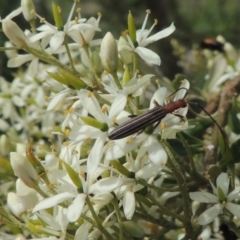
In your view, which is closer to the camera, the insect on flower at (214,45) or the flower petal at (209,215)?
the flower petal at (209,215)

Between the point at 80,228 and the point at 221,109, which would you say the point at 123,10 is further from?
the point at 80,228

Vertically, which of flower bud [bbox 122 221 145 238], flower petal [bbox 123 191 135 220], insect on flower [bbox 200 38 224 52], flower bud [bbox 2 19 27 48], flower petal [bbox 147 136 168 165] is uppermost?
flower bud [bbox 2 19 27 48]

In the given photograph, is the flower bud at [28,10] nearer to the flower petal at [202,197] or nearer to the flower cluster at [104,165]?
the flower cluster at [104,165]

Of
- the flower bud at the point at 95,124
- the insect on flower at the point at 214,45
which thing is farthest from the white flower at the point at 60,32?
the insect on flower at the point at 214,45

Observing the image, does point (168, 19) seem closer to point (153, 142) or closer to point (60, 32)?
point (60, 32)

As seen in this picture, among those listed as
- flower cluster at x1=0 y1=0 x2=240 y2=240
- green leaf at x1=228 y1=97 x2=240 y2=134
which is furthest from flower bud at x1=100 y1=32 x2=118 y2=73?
green leaf at x1=228 y1=97 x2=240 y2=134

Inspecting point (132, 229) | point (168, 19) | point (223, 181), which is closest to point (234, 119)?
point (223, 181)

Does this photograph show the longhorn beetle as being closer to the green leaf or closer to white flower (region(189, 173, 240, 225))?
white flower (region(189, 173, 240, 225))
